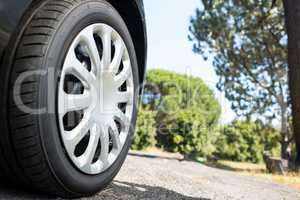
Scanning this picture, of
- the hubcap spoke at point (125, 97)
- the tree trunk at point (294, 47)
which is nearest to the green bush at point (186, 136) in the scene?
the tree trunk at point (294, 47)

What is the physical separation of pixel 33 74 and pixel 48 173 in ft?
1.37

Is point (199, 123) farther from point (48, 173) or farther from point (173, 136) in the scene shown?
point (48, 173)

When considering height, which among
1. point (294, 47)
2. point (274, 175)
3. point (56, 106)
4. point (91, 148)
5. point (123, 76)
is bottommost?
point (274, 175)

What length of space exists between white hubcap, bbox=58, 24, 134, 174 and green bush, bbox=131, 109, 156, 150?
1197 centimetres

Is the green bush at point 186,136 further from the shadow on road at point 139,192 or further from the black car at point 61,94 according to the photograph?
the black car at point 61,94

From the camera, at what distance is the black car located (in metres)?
1.57

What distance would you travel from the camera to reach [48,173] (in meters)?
1.61

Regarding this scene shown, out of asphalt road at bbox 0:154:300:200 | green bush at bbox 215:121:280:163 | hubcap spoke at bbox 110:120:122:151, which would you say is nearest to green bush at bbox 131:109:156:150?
green bush at bbox 215:121:280:163

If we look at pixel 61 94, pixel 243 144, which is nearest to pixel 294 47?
pixel 61 94

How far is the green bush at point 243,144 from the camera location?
18578 millimetres

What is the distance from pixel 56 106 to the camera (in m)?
1.66

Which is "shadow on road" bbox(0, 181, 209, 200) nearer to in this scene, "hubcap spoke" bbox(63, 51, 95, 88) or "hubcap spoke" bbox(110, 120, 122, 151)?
"hubcap spoke" bbox(110, 120, 122, 151)

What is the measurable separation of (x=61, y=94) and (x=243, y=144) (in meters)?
17.9

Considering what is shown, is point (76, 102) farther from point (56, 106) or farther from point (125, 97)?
point (125, 97)
